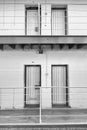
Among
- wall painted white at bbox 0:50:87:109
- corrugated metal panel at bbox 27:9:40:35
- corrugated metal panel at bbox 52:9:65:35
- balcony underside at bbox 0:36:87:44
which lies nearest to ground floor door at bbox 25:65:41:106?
wall painted white at bbox 0:50:87:109

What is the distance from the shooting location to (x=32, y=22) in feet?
14.6

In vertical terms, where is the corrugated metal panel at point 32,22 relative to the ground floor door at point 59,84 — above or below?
above

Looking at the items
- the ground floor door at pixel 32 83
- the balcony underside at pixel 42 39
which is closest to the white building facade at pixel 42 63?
the ground floor door at pixel 32 83

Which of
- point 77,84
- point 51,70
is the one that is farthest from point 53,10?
point 77,84

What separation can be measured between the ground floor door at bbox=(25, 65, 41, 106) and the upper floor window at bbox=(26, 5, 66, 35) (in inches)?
42.1

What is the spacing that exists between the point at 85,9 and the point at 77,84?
223cm

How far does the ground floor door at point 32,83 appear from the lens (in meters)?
4.31

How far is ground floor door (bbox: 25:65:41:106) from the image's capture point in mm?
4312

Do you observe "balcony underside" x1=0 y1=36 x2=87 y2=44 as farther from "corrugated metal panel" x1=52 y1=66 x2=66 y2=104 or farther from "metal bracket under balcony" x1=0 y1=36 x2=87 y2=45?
"corrugated metal panel" x1=52 y1=66 x2=66 y2=104

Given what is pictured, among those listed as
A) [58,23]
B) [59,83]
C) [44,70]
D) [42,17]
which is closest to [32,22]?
[42,17]

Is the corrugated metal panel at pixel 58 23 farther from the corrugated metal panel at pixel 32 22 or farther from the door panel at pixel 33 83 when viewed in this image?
the door panel at pixel 33 83

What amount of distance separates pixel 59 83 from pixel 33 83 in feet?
2.50

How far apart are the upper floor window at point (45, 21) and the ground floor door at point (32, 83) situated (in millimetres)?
1068

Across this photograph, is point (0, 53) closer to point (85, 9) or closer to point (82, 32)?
point (82, 32)
